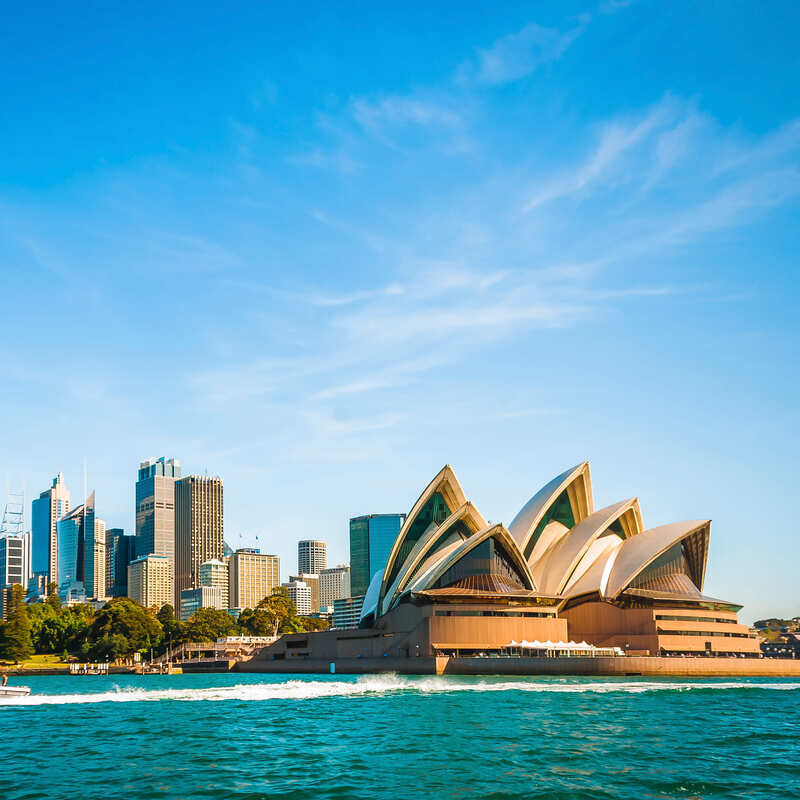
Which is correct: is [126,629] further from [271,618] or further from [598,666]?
[598,666]

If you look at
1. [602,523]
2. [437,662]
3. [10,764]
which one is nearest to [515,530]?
[602,523]

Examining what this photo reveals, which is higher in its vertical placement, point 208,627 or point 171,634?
point 208,627

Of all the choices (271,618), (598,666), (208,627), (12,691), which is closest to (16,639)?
(208,627)

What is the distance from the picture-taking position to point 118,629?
132 meters

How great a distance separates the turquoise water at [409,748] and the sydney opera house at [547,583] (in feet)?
120

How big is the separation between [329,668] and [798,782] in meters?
75.5

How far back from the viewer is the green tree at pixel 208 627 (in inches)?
4957

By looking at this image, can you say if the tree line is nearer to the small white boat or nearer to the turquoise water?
the small white boat

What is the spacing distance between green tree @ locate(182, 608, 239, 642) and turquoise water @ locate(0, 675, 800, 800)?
268 ft

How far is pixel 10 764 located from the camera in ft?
82.3

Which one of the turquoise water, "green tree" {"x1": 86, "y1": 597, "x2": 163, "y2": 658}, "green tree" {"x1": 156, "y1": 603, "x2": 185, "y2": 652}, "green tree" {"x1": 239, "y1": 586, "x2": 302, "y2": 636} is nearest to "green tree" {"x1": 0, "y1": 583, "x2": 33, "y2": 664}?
"green tree" {"x1": 86, "y1": 597, "x2": 163, "y2": 658}

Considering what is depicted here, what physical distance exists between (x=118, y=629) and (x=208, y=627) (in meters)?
12.3

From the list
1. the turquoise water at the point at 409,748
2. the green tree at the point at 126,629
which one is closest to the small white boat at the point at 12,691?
the turquoise water at the point at 409,748

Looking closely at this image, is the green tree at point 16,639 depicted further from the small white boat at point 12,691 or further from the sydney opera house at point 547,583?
the small white boat at point 12,691
